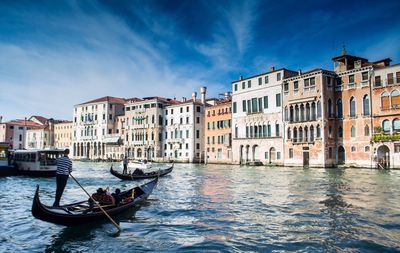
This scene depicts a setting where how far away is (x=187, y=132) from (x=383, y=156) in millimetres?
22943

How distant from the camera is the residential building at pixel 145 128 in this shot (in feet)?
152

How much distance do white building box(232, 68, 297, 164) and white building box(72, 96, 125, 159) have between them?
21.4 m

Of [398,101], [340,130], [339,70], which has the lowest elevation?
[340,130]

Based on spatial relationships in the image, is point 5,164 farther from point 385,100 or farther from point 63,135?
point 63,135

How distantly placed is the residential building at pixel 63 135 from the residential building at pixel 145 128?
609 inches

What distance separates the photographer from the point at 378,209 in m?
9.33

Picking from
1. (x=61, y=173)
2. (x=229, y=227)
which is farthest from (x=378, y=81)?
(x=61, y=173)

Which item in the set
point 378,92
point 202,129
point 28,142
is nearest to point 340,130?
point 378,92

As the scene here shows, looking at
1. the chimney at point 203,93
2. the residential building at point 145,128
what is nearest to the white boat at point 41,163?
the residential building at point 145,128

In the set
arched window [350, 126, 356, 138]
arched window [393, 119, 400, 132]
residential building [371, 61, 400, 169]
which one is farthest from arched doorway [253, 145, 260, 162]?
arched window [393, 119, 400, 132]

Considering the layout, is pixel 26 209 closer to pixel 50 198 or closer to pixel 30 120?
pixel 50 198

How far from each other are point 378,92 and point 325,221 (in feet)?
69.1

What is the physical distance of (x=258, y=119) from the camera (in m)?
34.4

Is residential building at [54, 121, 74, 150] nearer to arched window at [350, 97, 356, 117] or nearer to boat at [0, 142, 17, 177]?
boat at [0, 142, 17, 177]
